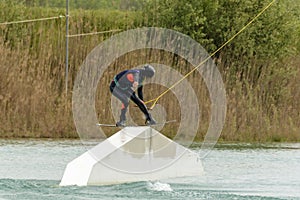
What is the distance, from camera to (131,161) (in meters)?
17.6

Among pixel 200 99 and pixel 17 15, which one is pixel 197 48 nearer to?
pixel 200 99

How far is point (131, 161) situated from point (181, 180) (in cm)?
98

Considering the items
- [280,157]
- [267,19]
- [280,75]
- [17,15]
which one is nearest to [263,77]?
[280,75]

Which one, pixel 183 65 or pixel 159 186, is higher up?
pixel 183 65

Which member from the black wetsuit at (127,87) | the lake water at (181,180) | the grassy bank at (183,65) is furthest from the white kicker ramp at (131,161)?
the grassy bank at (183,65)

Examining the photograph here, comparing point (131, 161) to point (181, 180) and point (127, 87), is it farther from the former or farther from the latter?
point (127, 87)

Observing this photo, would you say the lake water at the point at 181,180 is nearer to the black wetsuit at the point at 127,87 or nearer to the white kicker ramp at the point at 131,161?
the white kicker ramp at the point at 131,161

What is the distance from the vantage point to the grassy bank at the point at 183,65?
24.9 m

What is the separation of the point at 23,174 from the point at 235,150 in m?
6.04

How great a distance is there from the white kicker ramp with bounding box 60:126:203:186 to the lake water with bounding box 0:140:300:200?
8.9 inches

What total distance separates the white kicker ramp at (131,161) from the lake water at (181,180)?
0.74 feet

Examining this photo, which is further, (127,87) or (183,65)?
(183,65)

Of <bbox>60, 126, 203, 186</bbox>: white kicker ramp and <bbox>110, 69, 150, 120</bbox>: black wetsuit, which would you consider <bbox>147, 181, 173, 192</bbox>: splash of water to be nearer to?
<bbox>60, 126, 203, 186</bbox>: white kicker ramp

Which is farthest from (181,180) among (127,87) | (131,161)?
(127,87)
